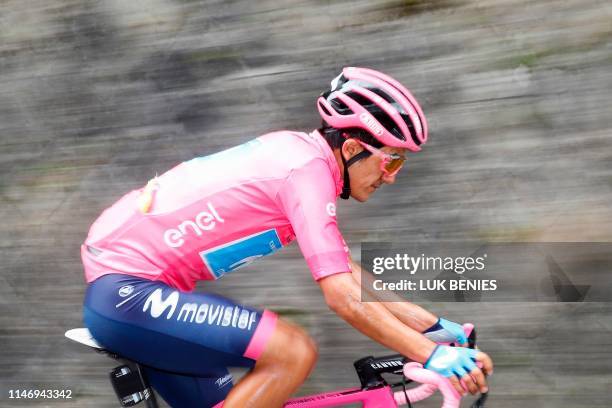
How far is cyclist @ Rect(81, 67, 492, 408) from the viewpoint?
2471 millimetres

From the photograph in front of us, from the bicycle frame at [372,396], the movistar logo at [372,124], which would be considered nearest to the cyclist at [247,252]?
the movistar logo at [372,124]

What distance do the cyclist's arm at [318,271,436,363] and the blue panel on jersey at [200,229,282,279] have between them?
15.6 inches

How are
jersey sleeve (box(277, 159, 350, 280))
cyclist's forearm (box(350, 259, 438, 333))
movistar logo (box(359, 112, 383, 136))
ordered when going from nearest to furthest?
jersey sleeve (box(277, 159, 350, 280)), movistar logo (box(359, 112, 383, 136)), cyclist's forearm (box(350, 259, 438, 333))

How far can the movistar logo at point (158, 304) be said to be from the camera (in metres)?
2.58

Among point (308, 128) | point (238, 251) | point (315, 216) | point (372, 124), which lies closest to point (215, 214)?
point (238, 251)

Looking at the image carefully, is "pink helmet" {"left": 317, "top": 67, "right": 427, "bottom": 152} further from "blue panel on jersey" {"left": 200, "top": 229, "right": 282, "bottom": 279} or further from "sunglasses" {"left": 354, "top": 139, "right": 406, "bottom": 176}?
"blue panel on jersey" {"left": 200, "top": 229, "right": 282, "bottom": 279}

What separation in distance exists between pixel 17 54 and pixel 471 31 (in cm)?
259

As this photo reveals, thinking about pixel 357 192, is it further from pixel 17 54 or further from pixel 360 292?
pixel 17 54

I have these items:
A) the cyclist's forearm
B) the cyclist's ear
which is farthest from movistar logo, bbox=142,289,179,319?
the cyclist's ear

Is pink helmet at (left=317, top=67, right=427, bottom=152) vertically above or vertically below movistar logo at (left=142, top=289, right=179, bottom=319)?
above

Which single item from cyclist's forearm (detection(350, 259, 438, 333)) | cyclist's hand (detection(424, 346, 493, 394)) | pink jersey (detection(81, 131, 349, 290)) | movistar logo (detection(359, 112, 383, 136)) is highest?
movistar logo (detection(359, 112, 383, 136))

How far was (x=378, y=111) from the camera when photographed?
269 centimetres

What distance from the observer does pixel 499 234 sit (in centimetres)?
375

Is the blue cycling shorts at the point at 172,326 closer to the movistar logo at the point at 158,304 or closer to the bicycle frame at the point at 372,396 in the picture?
the movistar logo at the point at 158,304
